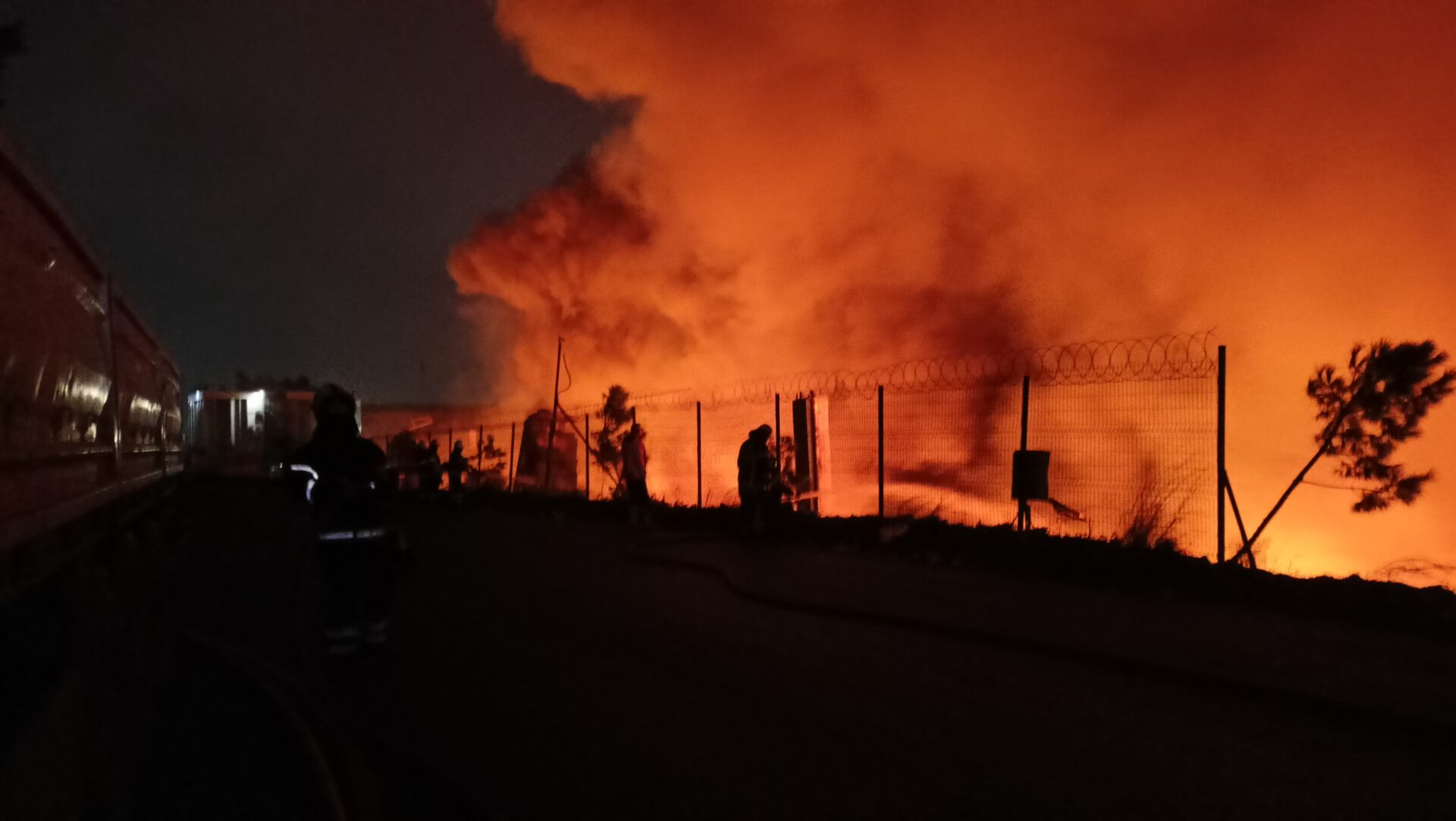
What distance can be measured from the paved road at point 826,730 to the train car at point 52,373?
190 centimetres

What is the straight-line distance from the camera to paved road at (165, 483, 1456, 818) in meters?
4.24

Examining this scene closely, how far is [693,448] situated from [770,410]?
240cm

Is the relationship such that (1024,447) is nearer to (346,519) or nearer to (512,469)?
(346,519)

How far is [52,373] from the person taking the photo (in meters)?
3.83

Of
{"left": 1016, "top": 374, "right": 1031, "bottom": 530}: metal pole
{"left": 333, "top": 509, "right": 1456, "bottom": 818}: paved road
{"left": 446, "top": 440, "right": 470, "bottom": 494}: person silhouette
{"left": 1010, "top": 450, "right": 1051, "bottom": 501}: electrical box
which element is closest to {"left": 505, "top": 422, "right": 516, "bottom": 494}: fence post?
{"left": 446, "top": 440, "right": 470, "bottom": 494}: person silhouette

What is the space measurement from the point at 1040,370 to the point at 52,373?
11.3m

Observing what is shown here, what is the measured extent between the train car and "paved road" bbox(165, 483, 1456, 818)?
190 centimetres

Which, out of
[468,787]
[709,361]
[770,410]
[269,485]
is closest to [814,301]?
[709,361]

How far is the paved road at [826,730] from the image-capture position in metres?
4.24

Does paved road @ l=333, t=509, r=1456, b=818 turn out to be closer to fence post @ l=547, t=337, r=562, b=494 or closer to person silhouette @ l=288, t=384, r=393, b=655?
person silhouette @ l=288, t=384, r=393, b=655

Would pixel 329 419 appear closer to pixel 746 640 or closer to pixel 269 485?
pixel 746 640

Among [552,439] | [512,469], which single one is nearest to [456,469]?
[552,439]

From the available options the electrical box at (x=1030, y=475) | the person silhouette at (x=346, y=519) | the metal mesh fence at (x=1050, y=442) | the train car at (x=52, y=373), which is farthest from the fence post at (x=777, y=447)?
the train car at (x=52, y=373)

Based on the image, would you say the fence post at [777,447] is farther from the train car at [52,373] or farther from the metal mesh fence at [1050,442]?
the train car at [52,373]
